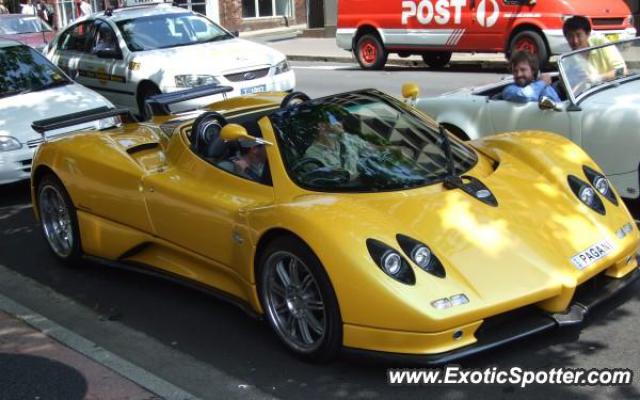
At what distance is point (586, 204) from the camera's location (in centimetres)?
477

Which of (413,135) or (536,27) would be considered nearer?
(413,135)

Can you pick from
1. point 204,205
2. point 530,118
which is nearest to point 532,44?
point 530,118

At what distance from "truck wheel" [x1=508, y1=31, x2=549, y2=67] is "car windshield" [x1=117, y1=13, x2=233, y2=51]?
558 centimetres

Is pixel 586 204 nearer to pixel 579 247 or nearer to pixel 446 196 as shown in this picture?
pixel 579 247

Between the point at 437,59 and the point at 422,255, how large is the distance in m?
14.2

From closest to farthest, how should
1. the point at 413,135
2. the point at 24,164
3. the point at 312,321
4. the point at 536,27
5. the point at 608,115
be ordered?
the point at 312,321
the point at 413,135
the point at 608,115
the point at 24,164
the point at 536,27

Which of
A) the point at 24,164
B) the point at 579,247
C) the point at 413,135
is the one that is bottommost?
the point at 24,164

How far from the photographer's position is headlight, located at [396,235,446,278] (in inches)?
159

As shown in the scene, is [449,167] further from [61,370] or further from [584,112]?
[61,370]

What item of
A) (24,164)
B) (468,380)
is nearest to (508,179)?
(468,380)

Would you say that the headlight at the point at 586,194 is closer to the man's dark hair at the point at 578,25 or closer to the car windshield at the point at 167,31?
the man's dark hair at the point at 578,25

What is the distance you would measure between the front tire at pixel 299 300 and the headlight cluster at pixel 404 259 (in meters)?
0.29

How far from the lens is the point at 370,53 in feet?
58.6

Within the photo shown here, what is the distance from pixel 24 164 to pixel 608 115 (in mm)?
5564
